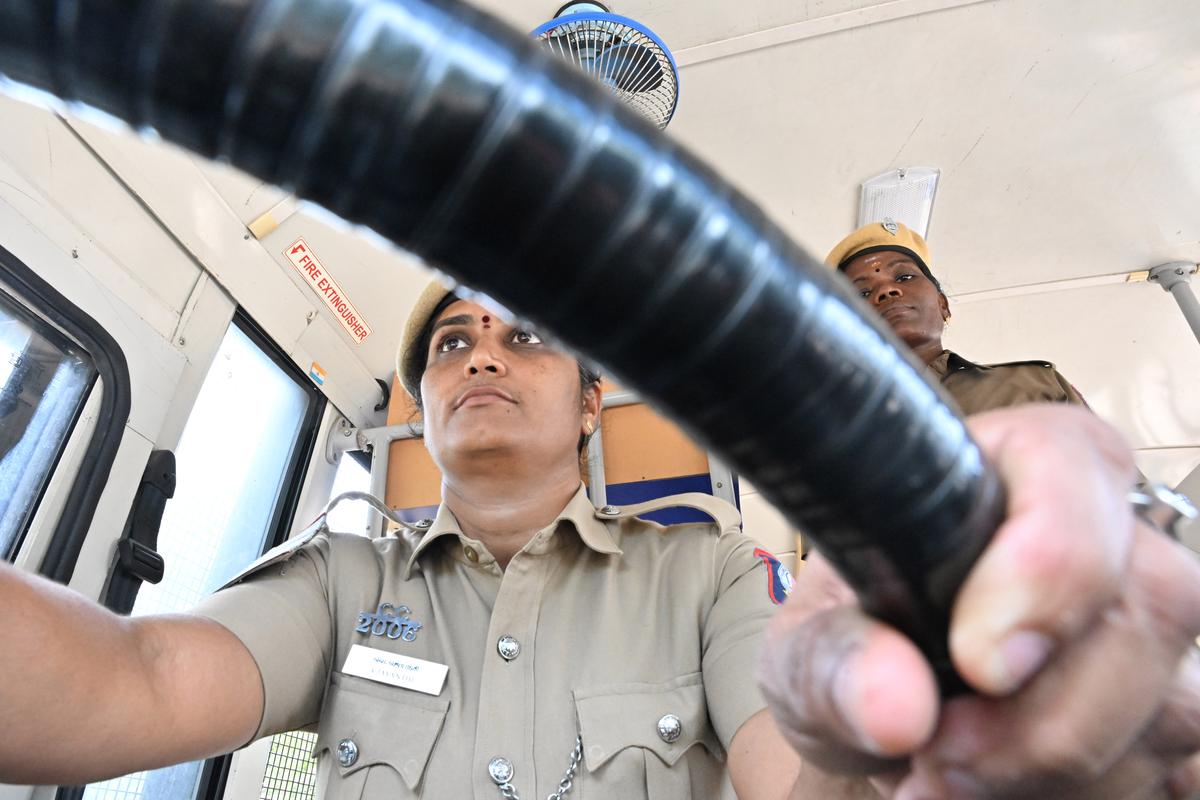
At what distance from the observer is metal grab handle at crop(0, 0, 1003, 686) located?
240mm

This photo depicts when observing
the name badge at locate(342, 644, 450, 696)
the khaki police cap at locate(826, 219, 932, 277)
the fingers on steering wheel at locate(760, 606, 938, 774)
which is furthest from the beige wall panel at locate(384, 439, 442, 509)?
the fingers on steering wheel at locate(760, 606, 938, 774)

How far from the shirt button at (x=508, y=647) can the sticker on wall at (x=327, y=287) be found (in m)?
1.53

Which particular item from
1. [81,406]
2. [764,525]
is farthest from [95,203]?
[764,525]

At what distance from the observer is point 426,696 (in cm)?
117

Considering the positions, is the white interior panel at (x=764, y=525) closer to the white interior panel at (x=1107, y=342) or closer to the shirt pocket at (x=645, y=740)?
the white interior panel at (x=1107, y=342)

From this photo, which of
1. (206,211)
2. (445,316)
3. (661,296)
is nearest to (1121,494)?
(661,296)

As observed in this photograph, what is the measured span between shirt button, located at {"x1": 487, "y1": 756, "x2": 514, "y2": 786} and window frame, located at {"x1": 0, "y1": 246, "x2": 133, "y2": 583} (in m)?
0.95

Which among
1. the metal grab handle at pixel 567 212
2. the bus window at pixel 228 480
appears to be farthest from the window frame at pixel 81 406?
the metal grab handle at pixel 567 212

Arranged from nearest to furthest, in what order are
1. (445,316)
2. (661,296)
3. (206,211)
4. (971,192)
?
(661,296), (445,316), (206,211), (971,192)

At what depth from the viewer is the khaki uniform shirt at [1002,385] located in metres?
1.63

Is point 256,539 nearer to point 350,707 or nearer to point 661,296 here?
point 350,707

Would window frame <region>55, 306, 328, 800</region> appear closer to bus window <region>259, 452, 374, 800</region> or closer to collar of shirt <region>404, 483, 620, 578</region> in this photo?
bus window <region>259, 452, 374, 800</region>

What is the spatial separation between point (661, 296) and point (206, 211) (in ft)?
6.65

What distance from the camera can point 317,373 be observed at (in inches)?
94.1
